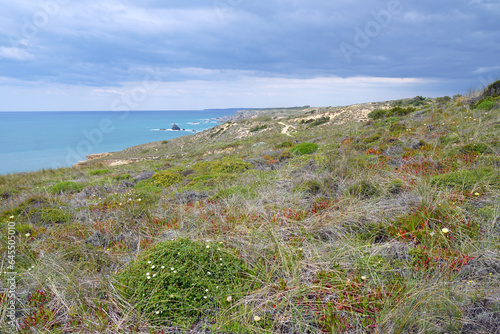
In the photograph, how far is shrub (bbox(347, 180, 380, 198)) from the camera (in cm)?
522

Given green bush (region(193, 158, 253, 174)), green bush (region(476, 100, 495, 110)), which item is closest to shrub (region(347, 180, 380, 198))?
green bush (region(193, 158, 253, 174))

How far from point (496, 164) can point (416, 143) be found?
11.9 ft

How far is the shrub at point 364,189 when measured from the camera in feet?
17.1

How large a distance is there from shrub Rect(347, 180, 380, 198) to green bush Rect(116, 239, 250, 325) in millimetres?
3015

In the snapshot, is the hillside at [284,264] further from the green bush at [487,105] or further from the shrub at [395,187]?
the green bush at [487,105]

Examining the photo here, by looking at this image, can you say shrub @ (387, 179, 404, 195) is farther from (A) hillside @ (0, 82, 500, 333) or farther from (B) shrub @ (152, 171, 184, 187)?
(B) shrub @ (152, 171, 184, 187)

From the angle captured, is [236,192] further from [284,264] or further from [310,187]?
[284,264]

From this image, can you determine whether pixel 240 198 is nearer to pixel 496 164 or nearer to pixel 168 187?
pixel 168 187

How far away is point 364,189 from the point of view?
17.6 ft

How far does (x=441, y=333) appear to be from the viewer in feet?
7.54

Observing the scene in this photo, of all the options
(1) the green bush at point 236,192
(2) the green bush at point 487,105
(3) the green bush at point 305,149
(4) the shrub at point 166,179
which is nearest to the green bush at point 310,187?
(1) the green bush at point 236,192

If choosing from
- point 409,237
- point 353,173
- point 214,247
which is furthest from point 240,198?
point 409,237

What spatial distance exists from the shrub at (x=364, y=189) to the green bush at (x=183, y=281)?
3015 millimetres

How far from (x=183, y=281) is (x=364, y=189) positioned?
397cm
